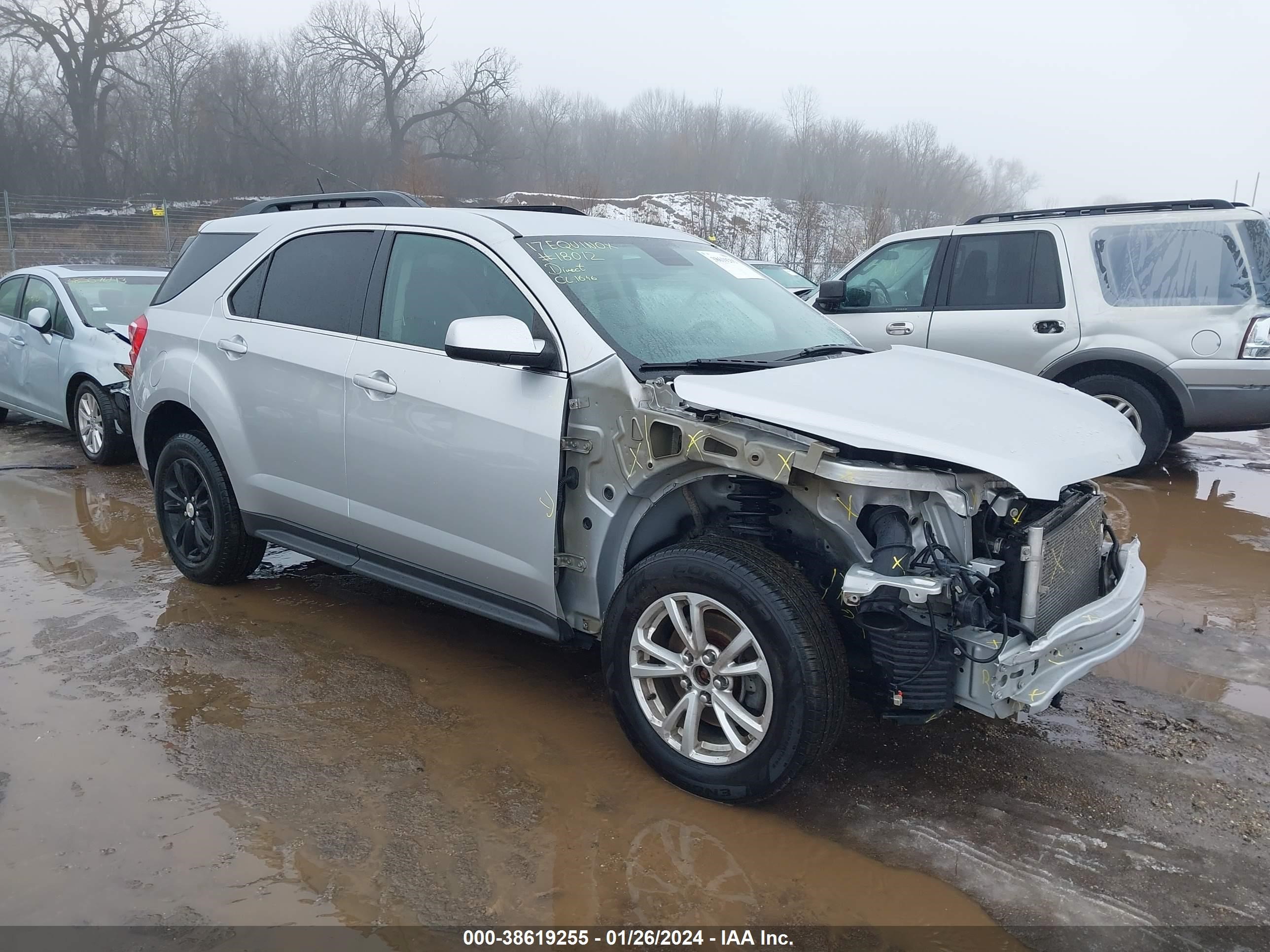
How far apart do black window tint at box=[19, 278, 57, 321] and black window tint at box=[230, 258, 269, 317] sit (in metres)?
4.95


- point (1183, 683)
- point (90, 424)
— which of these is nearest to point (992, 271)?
point (1183, 683)

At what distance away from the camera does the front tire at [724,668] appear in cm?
279

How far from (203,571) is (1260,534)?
643 cm

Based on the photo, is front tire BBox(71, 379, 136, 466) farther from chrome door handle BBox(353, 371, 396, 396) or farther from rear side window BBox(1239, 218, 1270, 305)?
rear side window BBox(1239, 218, 1270, 305)

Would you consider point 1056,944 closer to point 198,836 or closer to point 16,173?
point 198,836

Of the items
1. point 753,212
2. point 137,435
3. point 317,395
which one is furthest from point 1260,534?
point 753,212

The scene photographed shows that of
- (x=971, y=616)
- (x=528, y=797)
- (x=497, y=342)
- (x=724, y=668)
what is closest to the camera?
(x=971, y=616)

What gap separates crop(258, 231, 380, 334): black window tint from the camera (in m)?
4.11

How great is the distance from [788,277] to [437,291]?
1259 centimetres

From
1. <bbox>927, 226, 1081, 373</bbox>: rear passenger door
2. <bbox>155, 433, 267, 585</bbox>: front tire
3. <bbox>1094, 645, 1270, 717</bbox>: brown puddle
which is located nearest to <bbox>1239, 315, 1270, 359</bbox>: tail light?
<bbox>927, 226, 1081, 373</bbox>: rear passenger door

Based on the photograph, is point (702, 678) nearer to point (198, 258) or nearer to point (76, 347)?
point (198, 258)

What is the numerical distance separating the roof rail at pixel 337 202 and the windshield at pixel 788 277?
1062cm

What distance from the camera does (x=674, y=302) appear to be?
150 inches

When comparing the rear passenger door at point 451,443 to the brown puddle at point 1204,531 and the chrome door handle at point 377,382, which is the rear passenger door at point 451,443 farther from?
the brown puddle at point 1204,531
